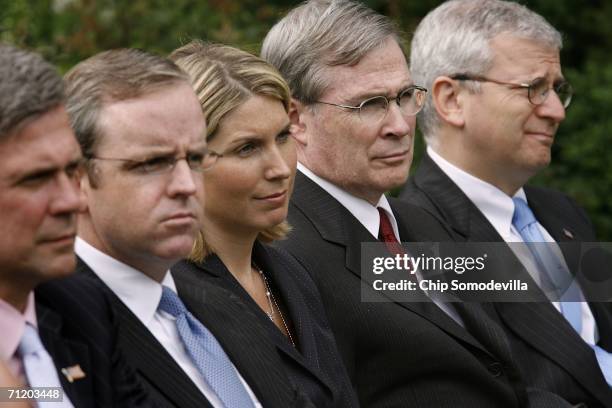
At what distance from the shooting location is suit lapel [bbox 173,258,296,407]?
3.44 meters

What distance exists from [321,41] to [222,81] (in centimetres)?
82

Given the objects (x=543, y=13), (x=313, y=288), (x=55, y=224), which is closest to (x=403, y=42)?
(x=313, y=288)

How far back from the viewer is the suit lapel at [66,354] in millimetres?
2816

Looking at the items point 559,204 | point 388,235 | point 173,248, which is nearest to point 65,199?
point 173,248

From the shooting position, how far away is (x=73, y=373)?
2836 mm

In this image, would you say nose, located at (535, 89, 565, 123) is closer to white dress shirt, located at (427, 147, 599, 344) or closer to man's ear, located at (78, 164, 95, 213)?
white dress shirt, located at (427, 147, 599, 344)

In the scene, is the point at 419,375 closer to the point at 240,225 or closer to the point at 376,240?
the point at 376,240

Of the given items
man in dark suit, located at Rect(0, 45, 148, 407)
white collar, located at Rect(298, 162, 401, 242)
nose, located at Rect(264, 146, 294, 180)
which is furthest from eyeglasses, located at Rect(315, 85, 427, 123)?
man in dark suit, located at Rect(0, 45, 148, 407)

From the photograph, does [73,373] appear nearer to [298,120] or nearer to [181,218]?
[181,218]

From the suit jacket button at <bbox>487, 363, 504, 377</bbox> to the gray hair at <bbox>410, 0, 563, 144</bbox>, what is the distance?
4.64 ft

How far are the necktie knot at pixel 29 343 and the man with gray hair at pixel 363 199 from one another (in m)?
1.55

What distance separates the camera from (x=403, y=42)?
471 centimetres

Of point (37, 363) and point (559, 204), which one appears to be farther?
point (559, 204)

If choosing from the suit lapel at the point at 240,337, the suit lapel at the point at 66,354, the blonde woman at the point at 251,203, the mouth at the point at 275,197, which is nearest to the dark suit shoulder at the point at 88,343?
the suit lapel at the point at 66,354
